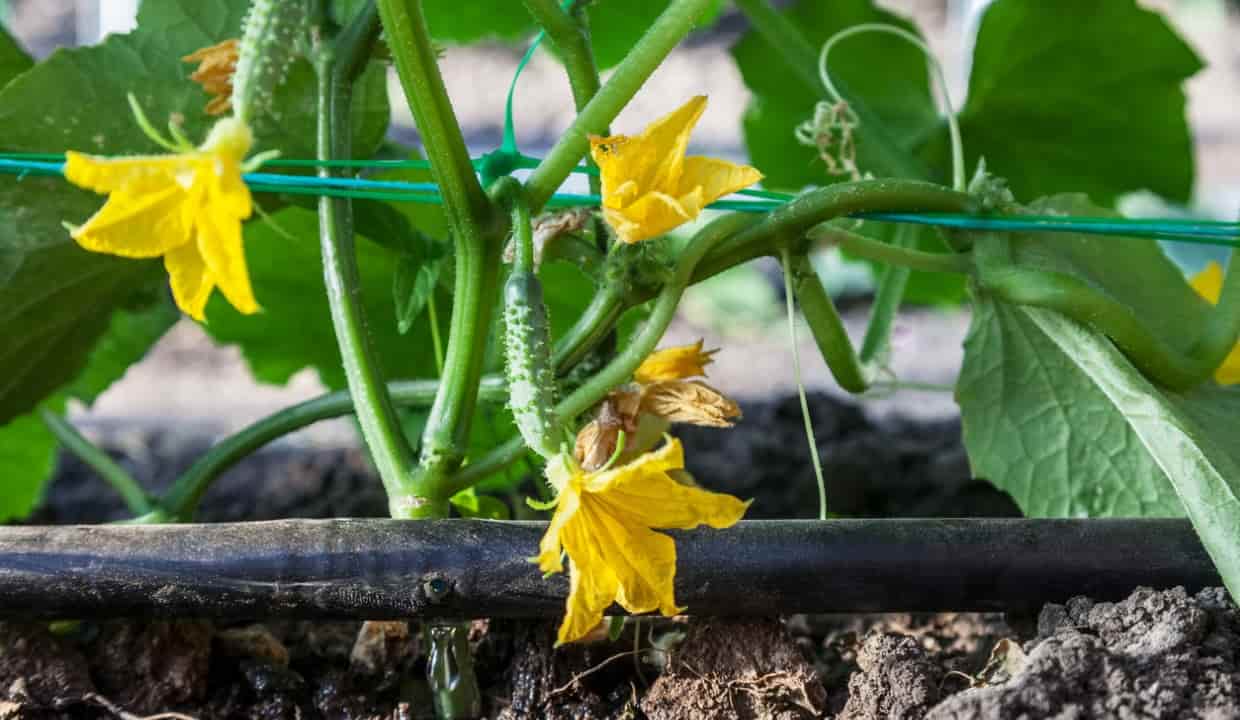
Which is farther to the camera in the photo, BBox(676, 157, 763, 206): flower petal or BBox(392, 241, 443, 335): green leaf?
BBox(392, 241, 443, 335): green leaf

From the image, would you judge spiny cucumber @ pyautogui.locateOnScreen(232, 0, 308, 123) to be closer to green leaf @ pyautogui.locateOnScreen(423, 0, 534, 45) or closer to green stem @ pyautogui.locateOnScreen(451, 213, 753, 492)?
green stem @ pyautogui.locateOnScreen(451, 213, 753, 492)

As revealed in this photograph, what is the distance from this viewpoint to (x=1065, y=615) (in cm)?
79

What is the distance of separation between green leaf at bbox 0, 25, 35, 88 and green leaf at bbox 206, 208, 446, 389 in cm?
24

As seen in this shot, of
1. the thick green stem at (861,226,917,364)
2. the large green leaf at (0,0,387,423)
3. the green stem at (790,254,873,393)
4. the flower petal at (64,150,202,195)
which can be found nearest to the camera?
the flower petal at (64,150,202,195)

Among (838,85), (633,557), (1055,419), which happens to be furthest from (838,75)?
(633,557)

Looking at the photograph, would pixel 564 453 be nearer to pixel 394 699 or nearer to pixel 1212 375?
pixel 394 699

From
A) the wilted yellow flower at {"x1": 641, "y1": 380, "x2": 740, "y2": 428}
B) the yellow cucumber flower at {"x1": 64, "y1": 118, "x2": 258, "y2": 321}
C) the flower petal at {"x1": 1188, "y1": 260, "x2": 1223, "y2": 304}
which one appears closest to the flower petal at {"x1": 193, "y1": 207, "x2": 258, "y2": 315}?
the yellow cucumber flower at {"x1": 64, "y1": 118, "x2": 258, "y2": 321}

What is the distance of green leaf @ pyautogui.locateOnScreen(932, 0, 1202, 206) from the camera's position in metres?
1.43

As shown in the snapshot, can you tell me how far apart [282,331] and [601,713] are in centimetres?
78

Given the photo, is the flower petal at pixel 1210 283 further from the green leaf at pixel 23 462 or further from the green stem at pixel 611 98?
the green leaf at pixel 23 462

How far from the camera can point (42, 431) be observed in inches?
58.9

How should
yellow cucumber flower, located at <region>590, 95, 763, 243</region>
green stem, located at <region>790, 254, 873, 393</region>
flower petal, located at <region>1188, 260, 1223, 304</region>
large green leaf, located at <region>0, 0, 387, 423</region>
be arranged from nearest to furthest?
yellow cucumber flower, located at <region>590, 95, 763, 243</region>, green stem, located at <region>790, 254, 873, 393</region>, large green leaf, located at <region>0, 0, 387, 423</region>, flower petal, located at <region>1188, 260, 1223, 304</region>

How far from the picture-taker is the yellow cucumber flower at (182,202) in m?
0.58

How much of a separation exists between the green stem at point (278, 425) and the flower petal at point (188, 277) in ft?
1.00
